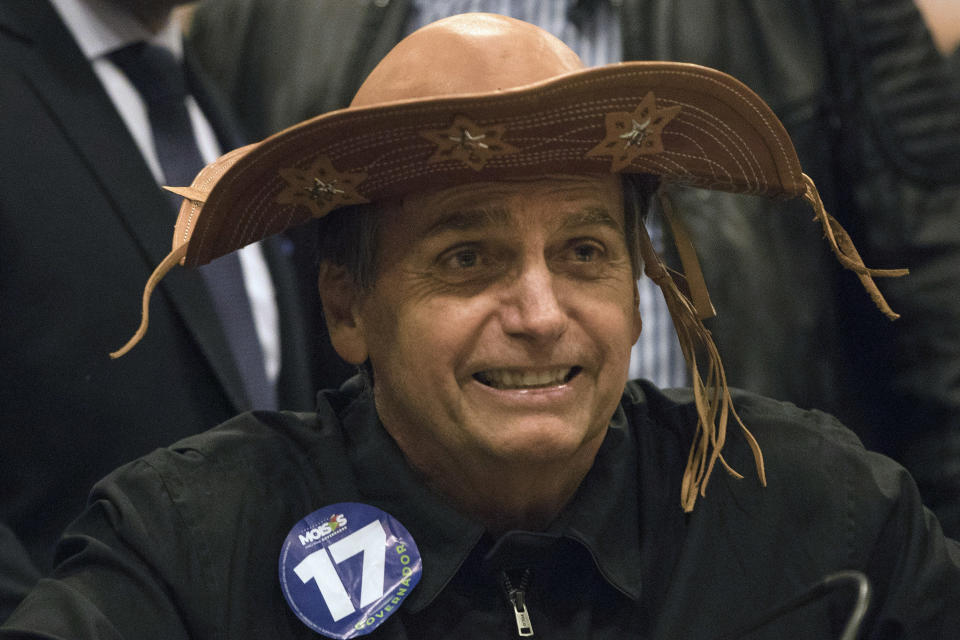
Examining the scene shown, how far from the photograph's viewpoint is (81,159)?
8.46 ft

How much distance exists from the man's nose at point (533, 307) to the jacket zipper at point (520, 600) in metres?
0.37

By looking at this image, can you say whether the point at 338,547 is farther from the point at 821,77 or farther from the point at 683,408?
the point at 821,77

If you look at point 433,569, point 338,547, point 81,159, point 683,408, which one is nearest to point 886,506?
point 683,408

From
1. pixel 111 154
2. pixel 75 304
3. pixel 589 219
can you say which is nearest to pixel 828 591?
pixel 589 219

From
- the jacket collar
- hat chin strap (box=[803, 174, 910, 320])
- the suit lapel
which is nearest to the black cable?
the jacket collar

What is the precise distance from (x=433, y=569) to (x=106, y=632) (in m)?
0.48

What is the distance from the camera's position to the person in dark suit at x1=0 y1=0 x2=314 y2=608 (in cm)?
240

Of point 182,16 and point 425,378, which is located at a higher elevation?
point 182,16

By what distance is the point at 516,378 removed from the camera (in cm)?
188

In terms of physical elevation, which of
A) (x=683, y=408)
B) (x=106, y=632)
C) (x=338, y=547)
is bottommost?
(x=683, y=408)

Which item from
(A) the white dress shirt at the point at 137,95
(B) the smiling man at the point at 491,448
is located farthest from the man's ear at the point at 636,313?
(A) the white dress shirt at the point at 137,95

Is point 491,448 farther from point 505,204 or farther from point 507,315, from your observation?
point 505,204

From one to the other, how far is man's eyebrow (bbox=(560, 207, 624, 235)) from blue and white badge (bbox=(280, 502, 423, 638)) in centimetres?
52

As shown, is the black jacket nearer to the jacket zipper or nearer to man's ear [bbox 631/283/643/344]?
the jacket zipper
